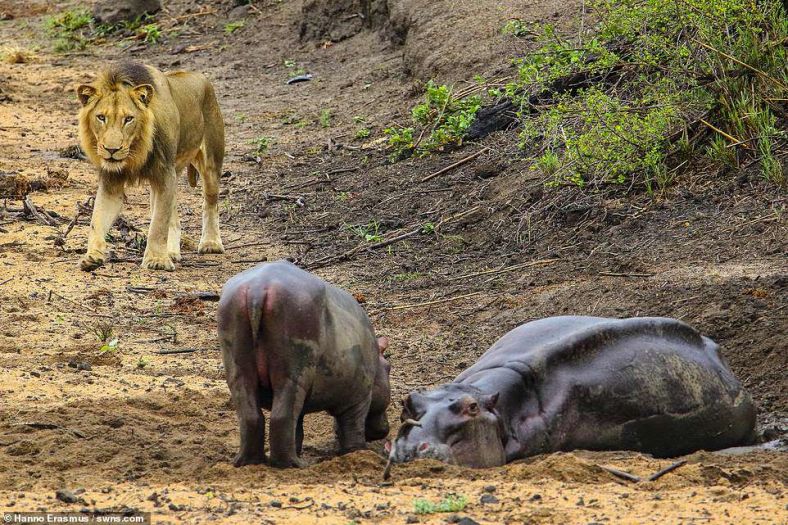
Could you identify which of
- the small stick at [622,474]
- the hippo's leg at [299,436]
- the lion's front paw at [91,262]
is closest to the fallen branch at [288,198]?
the lion's front paw at [91,262]

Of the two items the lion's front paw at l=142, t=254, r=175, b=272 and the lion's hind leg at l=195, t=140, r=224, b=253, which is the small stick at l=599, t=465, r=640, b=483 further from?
the lion's hind leg at l=195, t=140, r=224, b=253

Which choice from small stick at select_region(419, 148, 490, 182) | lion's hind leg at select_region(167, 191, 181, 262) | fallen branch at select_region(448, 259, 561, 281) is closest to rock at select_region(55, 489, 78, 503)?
fallen branch at select_region(448, 259, 561, 281)

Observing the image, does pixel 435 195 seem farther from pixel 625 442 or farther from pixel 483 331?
pixel 625 442

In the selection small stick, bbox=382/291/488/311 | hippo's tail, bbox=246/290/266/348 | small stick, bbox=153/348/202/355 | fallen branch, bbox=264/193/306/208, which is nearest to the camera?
hippo's tail, bbox=246/290/266/348

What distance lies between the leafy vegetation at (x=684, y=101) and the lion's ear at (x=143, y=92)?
330 cm

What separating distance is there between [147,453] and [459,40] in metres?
10.9

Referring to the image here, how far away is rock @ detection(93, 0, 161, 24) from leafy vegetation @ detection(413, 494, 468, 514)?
65.3 feet

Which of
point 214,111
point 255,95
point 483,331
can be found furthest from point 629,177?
point 255,95

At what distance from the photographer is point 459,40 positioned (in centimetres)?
1588

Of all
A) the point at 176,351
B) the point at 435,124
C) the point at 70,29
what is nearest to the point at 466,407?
the point at 176,351

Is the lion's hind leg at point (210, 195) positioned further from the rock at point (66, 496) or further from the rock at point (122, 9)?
the rock at point (122, 9)

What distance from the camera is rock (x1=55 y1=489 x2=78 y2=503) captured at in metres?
4.72

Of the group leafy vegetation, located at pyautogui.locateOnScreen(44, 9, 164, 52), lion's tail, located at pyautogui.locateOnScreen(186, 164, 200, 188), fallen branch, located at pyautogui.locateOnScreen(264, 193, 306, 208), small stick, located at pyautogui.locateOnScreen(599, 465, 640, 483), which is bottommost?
fallen branch, located at pyautogui.locateOnScreen(264, 193, 306, 208)

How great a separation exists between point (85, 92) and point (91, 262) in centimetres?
150
